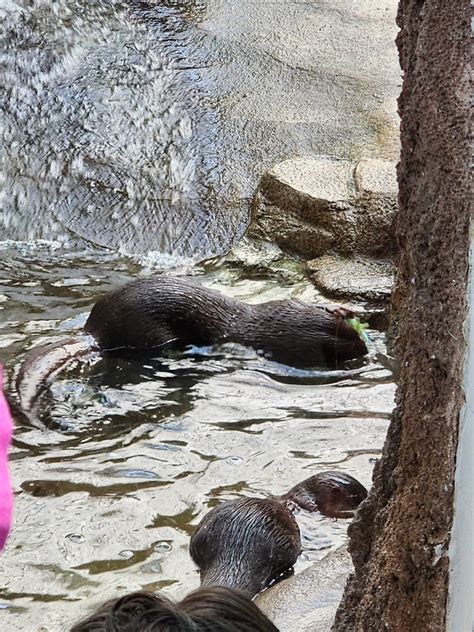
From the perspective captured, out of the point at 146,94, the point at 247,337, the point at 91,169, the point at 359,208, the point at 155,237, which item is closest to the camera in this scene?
the point at 247,337

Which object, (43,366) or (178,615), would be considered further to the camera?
(43,366)

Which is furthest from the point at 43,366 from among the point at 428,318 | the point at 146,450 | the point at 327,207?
the point at 428,318

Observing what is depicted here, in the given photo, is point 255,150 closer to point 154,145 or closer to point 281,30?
point 154,145

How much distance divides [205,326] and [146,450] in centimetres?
116

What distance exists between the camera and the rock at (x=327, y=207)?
6.27m

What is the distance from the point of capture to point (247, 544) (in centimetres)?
355

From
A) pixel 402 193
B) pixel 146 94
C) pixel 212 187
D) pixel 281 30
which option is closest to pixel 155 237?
pixel 212 187

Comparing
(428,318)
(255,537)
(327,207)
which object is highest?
(428,318)

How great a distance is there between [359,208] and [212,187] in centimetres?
121

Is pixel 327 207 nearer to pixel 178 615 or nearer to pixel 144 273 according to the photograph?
pixel 144 273

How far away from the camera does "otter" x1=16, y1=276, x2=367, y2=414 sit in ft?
17.7

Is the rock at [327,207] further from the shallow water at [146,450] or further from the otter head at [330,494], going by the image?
the otter head at [330,494]

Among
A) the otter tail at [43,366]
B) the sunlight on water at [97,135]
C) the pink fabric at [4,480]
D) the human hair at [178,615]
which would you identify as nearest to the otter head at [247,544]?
the human hair at [178,615]

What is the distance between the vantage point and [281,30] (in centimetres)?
899
